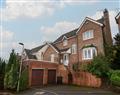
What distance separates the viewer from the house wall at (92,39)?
3466cm

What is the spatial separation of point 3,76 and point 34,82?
24.4ft

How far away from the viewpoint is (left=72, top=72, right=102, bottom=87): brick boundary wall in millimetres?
29875

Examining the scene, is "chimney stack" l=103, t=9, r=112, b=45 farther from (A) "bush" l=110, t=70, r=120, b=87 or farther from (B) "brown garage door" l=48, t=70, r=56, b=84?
(B) "brown garage door" l=48, t=70, r=56, b=84

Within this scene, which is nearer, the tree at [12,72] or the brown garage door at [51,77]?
the tree at [12,72]

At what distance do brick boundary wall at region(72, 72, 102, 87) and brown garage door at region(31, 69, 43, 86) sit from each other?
644 centimetres

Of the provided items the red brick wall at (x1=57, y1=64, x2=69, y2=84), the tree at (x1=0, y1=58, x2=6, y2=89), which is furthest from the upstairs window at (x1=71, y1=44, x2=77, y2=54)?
the tree at (x1=0, y1=58, x2=6, y2=89)

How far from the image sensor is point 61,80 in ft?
124

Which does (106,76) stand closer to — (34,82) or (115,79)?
(115,79)

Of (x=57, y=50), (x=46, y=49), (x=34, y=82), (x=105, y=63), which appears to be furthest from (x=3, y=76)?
(x=46, y=49)

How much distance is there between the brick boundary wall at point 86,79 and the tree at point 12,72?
39.4 ft

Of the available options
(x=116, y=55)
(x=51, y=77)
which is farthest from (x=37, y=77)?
(x=116, y=55)

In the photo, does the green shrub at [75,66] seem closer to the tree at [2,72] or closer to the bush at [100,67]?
the bush at [100,67]

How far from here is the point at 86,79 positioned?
32.0 meters

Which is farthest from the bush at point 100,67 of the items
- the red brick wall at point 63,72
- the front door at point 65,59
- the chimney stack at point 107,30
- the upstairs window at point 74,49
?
the front door at point 65,59
